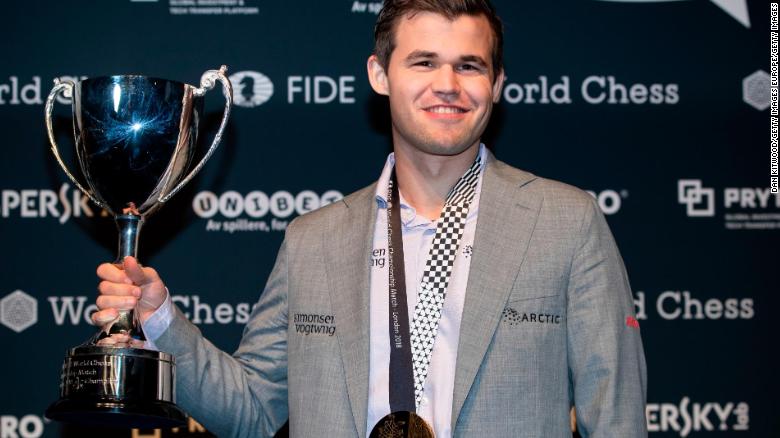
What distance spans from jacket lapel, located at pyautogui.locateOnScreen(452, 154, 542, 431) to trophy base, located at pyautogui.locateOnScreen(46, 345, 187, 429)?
0.74m

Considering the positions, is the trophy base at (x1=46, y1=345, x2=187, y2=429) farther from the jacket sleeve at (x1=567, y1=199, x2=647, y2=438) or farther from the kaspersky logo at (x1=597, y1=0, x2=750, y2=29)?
the kaspersky logo at (x1=597, y1=0, x2=750, y2=29)

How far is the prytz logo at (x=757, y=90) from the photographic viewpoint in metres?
3.86

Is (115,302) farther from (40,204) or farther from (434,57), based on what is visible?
(40,204)

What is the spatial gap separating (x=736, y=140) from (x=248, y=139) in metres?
1.79

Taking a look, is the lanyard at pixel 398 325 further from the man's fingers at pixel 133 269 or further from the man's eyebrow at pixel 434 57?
the man's fingers at pixel 133 269

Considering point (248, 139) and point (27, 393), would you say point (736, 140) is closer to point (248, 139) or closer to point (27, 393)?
point (248, 139)

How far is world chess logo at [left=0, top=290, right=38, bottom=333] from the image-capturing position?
3.74 meters

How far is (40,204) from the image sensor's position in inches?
149

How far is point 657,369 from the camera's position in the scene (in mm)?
3768

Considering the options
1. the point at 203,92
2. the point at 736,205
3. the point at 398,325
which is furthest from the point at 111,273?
the point at 736,205

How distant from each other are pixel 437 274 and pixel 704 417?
1.54 m

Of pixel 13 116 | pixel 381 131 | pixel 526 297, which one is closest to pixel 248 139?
pixel 381 131

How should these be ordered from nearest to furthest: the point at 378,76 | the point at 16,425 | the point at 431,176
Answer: the point at 431,176
the point at 378,76
the point at 16,425

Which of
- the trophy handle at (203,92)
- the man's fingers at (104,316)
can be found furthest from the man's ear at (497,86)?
the man's fingers at (104,316)
